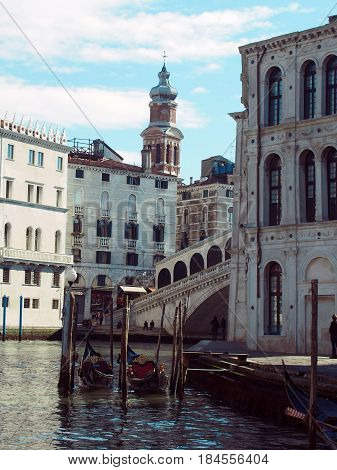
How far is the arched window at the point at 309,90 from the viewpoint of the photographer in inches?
1044

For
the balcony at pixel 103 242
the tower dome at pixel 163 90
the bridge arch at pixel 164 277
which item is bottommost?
the bridge arch at pixel 164 277

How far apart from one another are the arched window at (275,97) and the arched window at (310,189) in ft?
5.67

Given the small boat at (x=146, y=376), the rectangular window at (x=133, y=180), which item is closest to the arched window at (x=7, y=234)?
the rectangular window at (x=133, y=180)

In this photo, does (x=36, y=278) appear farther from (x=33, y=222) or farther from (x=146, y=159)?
(x=146, y=159)

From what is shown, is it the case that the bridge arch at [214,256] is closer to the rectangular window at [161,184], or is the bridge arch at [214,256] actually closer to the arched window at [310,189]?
the rectangular window at [161,184]

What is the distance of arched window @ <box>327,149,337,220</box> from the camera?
25.7 metres

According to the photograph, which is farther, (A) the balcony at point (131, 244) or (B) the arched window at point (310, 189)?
(A) the balcony at point (131, 244)

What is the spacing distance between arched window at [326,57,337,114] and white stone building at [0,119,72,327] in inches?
1034

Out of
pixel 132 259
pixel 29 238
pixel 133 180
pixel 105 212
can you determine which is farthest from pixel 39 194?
pixel 132 259

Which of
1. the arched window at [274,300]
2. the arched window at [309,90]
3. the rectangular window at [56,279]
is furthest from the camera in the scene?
the rectangular window at [56,279]

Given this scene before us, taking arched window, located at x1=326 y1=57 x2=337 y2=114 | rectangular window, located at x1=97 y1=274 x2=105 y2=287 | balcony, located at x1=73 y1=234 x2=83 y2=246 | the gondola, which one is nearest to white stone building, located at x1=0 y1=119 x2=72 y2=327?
balcony, located at x1=73 y1=234 x2=83 y2=246

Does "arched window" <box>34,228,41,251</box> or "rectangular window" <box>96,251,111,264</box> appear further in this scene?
"rectangular window" <box>96,251,111,264</box>

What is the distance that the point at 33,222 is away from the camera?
51625mm

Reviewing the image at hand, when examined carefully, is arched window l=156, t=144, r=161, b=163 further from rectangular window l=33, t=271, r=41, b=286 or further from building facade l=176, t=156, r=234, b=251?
rectangular window l=33, t=271, r=41, b=286
